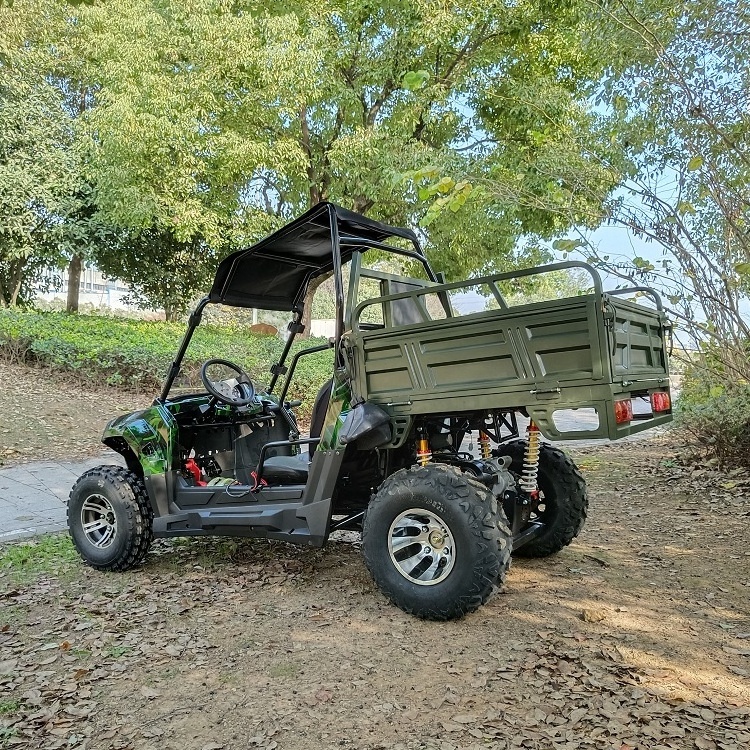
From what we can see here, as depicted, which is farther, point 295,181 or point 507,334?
point 295,181

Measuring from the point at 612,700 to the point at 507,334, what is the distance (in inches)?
63.1

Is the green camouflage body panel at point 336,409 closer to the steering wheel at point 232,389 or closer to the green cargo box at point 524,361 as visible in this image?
the green cargo box at point 524,361

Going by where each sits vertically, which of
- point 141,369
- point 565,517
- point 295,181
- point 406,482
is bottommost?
point 565,517

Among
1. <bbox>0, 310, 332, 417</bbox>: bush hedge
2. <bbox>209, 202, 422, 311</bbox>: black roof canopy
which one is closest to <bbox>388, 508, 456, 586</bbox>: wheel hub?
<bbox>209, 202, 422, 311</bbox>: black roof canopy

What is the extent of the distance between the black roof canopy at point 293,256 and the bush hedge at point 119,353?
223 inches

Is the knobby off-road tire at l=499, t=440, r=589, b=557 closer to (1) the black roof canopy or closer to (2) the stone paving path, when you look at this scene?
(1) the black roof canopy

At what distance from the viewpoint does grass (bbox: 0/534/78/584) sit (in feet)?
14.6

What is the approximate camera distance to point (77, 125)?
13234 mm

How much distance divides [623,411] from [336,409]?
1.52 meters

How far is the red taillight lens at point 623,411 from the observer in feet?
10.1

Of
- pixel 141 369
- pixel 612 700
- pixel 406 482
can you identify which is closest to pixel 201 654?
pixel 406 482

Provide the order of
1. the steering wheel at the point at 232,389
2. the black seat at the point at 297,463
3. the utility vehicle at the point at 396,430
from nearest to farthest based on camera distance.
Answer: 1. the utility vehicle at the point at 396,430
2. the black seat at the point at 297,463
3. the steering wheel at the point at 232,389

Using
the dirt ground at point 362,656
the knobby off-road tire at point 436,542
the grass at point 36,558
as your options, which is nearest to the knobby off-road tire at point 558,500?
the dirt ground at point 362,656

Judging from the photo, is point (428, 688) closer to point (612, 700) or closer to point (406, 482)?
point (612, 700)
